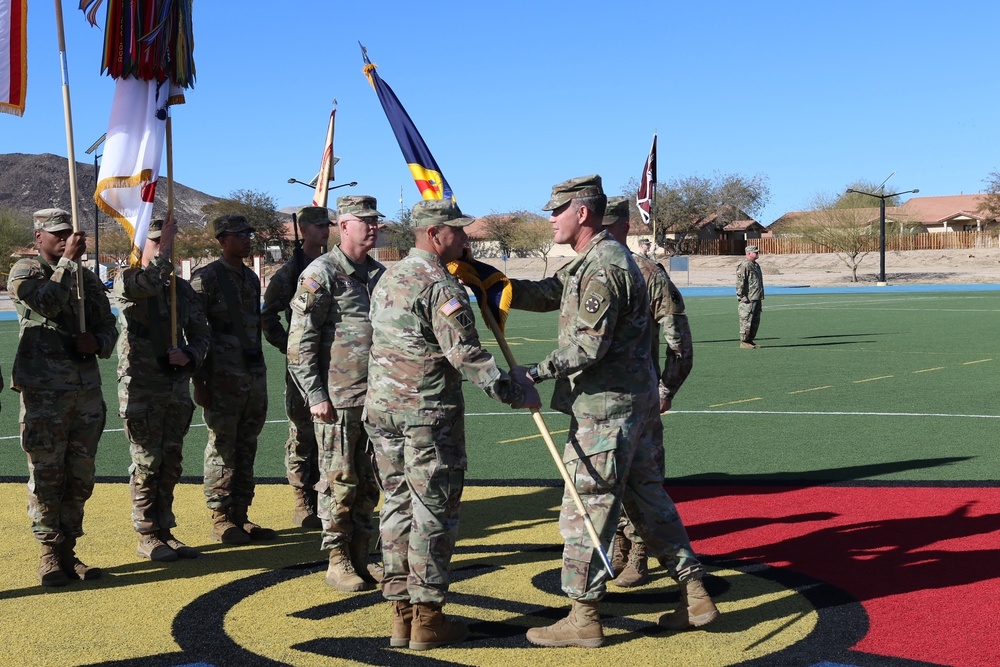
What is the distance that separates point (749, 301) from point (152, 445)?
1537 centimetres

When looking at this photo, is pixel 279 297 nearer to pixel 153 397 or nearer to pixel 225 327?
pixel 225 327

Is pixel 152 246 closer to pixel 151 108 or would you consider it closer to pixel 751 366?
pixel 151 108

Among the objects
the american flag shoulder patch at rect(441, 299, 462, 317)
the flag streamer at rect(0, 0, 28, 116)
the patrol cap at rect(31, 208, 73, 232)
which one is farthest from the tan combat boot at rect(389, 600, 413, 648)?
the flag streamer at rect(0, 0, 28, 116)

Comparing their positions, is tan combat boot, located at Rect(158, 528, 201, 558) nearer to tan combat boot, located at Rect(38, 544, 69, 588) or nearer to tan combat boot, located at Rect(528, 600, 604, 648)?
tan combat boot, located at Rect(38, 544, 69, 588)

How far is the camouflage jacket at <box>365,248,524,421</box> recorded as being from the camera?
210 inches

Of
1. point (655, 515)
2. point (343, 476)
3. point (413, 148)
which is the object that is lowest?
point (655, 515)

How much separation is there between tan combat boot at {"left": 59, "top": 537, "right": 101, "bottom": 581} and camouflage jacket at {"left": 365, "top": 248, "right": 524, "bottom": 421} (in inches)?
90.9

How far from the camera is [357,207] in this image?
6535 mm

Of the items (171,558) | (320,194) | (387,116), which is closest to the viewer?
(387,116)

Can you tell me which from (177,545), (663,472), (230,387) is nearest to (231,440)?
(230,387)

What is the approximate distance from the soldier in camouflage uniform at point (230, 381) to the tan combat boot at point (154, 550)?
23.3 inches

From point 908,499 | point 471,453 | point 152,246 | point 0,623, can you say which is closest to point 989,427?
point 908,499

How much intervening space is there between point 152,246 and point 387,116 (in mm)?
1940

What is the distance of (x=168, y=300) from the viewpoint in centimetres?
750
